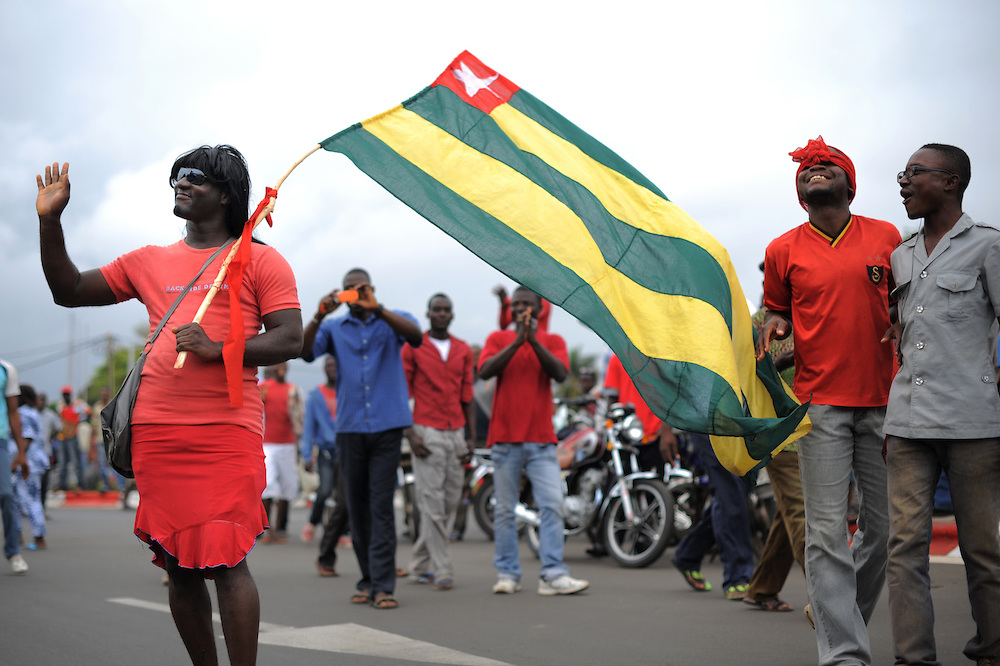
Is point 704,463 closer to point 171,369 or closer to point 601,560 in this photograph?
point 601,560

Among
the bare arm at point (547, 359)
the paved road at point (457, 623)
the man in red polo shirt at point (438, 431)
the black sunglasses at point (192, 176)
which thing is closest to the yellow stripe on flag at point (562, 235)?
the black sunglasses at point (192, 176)

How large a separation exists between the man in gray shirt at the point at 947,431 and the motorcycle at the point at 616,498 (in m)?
4.89

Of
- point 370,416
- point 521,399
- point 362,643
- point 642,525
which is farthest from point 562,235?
point 642,525

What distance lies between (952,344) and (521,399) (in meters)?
4.21

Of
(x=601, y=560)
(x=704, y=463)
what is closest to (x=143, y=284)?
(x=704, y=463)

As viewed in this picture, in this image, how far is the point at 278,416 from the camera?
13922 millimetres

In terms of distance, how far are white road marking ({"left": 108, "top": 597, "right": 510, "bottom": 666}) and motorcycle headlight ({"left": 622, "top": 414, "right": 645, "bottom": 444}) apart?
4276mm

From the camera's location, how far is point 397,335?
779 centimetres

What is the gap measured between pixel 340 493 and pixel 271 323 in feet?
20.3

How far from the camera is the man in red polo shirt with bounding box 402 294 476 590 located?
8391 mm

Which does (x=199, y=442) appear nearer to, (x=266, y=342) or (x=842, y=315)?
(x=266, y=342)

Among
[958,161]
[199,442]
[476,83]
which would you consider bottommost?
[199,442]

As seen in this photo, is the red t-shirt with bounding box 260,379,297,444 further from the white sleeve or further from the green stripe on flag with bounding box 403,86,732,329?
the green stripe on flag with bounding box 403,86,732,329

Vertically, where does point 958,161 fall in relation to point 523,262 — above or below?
above
